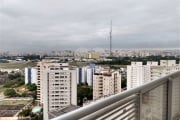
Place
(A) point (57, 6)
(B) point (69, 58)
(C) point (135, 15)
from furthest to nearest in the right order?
(C) point (135, 15) < (A) point (57, 6) < (B) point (69, 58)

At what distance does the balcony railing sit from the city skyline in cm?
226

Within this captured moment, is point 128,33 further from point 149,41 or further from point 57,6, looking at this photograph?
point 57,6

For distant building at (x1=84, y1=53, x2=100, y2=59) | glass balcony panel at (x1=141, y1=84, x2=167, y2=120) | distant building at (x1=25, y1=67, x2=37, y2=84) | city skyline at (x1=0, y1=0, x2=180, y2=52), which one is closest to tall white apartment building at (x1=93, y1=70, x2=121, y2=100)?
distant building at (x1=84, y1=53, x2=100, y2=59)

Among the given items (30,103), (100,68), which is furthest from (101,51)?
(30,103)

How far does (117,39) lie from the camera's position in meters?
5.48

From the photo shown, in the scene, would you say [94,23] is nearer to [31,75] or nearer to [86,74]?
[86,74]

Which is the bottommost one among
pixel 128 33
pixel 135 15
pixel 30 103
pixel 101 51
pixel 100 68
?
pixel 30 103

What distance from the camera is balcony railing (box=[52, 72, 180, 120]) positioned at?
1.10 m

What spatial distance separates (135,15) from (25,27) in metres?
2.71

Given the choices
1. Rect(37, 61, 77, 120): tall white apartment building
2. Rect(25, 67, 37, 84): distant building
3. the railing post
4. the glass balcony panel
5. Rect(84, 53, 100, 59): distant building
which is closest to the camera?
the glass balcony panel

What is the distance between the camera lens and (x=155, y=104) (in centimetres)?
212

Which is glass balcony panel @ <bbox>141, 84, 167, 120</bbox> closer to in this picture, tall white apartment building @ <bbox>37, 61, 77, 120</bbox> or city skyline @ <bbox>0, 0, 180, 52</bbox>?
tall white apartment building @ <bbox>37, 61, 77, 120</bbox>

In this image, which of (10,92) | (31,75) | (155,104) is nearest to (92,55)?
(31,75)

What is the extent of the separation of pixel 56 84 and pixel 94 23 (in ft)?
9.51
